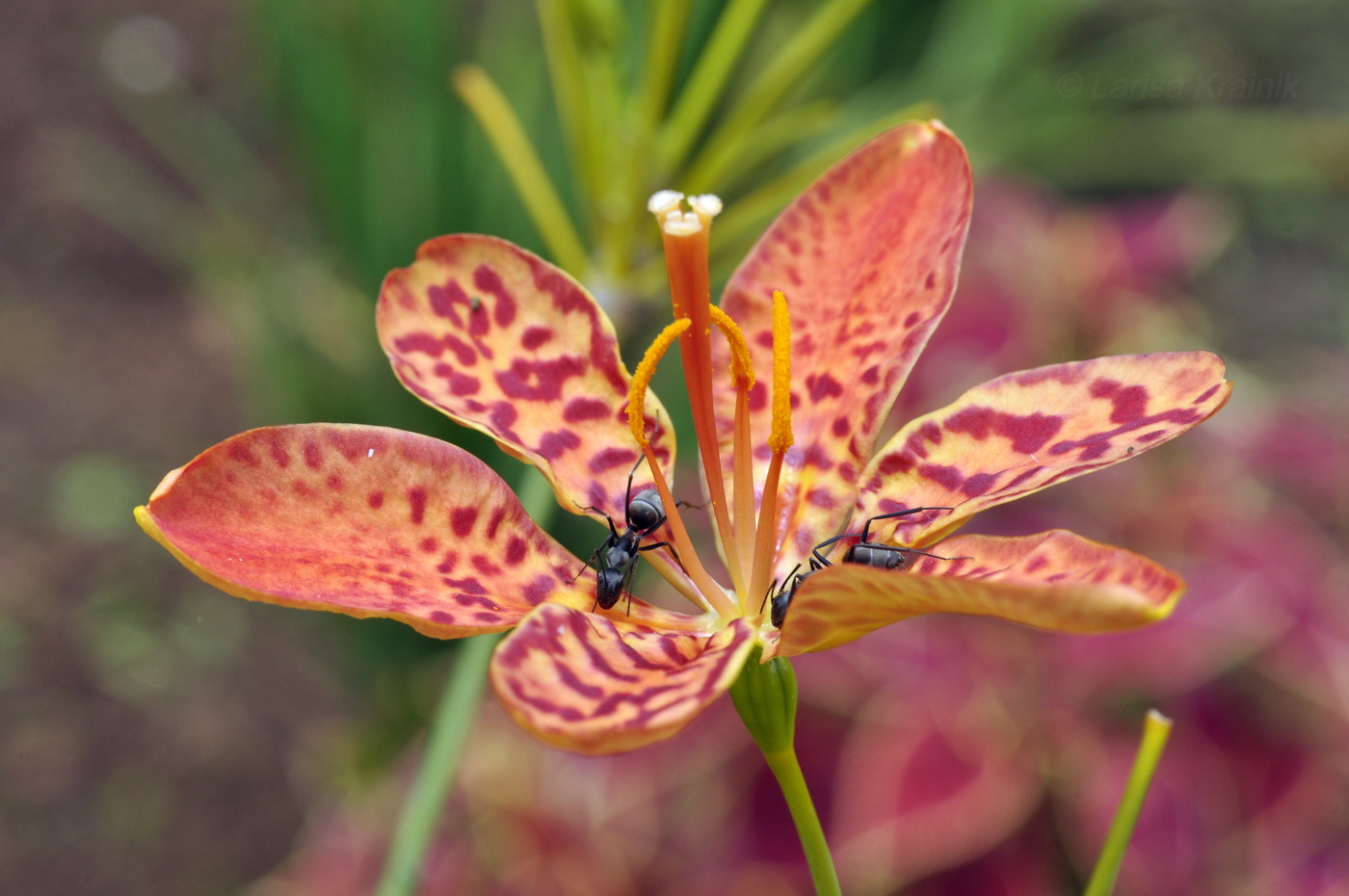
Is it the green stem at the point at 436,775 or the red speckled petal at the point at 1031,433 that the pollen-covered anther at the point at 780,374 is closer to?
the red speckled petal at the point at 1031,433

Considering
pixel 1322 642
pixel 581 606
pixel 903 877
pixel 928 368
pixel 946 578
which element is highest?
pixel 946 578

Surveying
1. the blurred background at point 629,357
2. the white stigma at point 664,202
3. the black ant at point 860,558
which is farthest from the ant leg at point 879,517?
the blurred background at point 629,357

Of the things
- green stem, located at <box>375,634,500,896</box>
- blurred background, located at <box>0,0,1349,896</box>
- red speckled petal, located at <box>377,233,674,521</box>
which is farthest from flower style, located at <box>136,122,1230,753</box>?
blurred background, located at <box>0,0,1349,896</box>

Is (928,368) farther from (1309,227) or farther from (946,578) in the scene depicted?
(1309,227)

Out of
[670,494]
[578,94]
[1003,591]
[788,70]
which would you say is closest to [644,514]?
[670,494]

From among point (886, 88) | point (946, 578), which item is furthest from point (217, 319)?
point (946, 578)

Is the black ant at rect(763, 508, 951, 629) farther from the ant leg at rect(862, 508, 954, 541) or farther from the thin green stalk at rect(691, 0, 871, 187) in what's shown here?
the thin green stalk at rect(691, 0, 871, 187)
